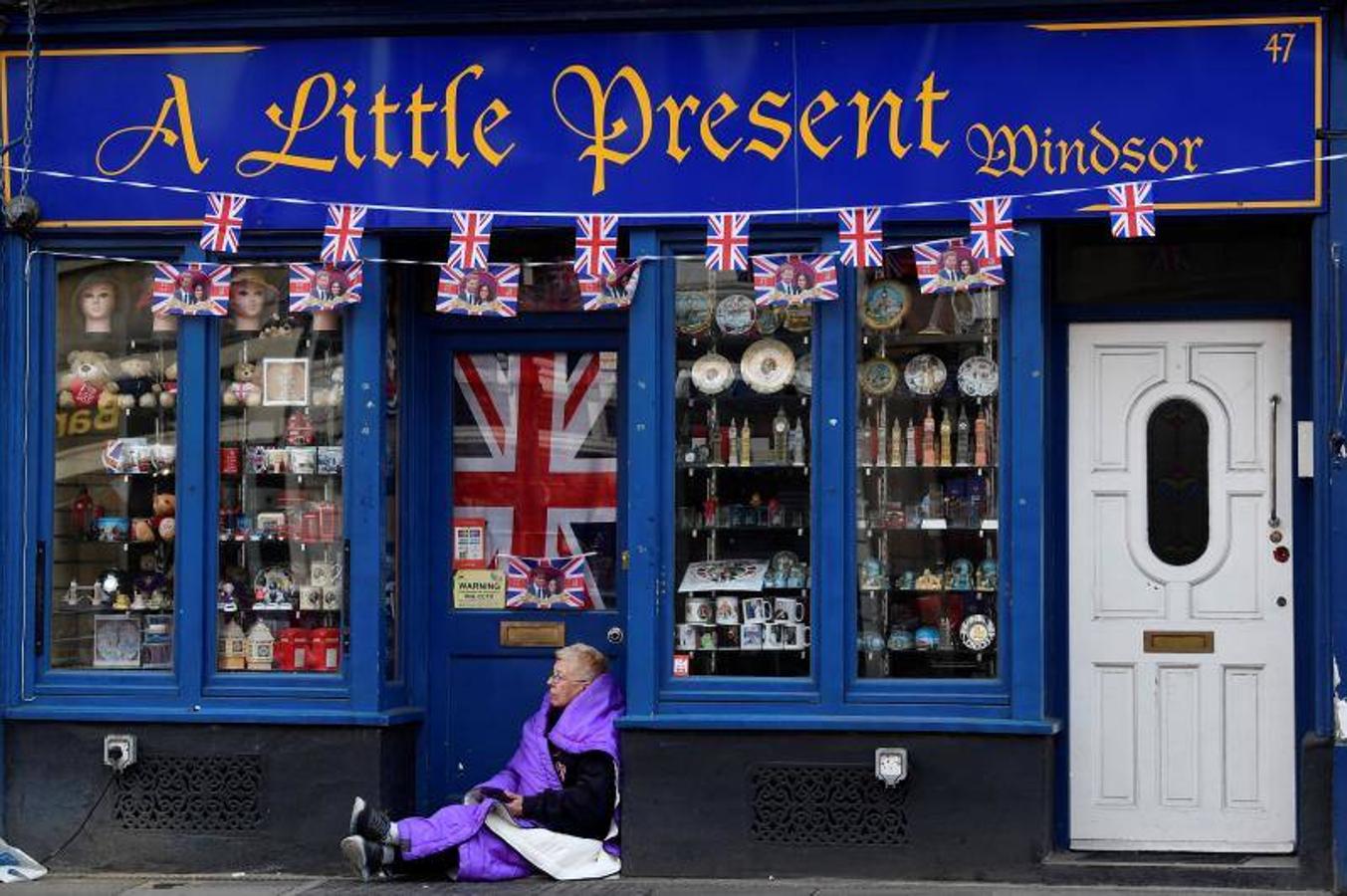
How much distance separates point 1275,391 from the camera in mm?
8938

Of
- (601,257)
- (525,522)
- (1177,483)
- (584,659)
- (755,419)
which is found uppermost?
(601,257)

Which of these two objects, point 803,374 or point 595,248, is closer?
point 595,248

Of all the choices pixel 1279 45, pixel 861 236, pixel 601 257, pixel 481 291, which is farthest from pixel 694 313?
pixel 1279 45

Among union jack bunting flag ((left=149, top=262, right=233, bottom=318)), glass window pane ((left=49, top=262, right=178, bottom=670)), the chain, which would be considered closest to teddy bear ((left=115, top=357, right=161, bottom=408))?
glass window pane ((left=49, top=262, right=178, bottom=670))

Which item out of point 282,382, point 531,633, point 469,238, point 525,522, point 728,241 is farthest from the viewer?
point 525,522

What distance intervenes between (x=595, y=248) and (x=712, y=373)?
32.4 inches

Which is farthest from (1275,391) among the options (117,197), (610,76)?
(117,197)

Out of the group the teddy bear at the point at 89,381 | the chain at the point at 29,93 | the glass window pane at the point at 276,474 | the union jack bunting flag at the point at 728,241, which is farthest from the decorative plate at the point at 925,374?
the chain at the point at 29,93

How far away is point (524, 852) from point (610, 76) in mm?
3628

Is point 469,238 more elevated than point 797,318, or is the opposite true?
point 469,238

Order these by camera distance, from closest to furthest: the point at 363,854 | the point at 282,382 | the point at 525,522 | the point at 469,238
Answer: the point at 363,854
the point at 469,238
the point at 282,382
the point at 525,522

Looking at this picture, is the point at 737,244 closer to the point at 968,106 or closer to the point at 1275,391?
the point at 968,106

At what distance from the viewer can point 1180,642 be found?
9.00 meters

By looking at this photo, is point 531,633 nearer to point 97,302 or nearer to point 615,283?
point 615,283
